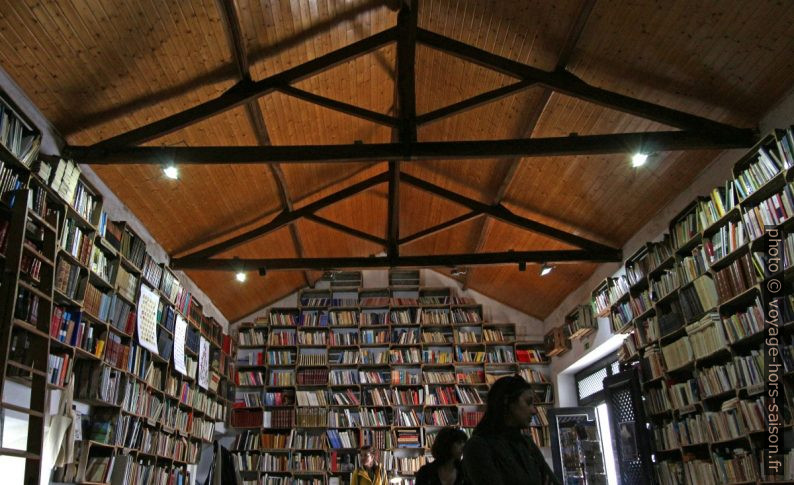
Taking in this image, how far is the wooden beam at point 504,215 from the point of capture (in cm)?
767

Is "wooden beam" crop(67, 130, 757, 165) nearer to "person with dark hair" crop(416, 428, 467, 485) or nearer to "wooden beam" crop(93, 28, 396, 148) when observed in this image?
"wooden beam" crop(93, 28, 396, 148)

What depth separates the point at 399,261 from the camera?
8281 mm

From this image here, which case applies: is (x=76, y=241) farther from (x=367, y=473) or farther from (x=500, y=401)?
(x=500, y=401)

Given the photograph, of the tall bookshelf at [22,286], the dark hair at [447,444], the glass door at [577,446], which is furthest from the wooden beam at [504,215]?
the dark hair at [447,444]

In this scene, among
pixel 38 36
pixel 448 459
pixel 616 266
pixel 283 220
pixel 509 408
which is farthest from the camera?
pixel 283 220

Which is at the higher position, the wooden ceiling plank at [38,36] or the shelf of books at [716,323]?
the wooden ceiling plank at [38,36]

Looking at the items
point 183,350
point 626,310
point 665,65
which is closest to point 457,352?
point 626,310

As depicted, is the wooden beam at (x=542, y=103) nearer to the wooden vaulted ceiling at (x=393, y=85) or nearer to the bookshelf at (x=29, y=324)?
the wooden vaulted ceiling at (x=393, y=85)

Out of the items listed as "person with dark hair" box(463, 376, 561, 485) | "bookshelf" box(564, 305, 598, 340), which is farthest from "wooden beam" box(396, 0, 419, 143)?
"bookshelf" box(564, 305, 598, 340)

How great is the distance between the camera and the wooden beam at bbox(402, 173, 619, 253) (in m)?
7.67

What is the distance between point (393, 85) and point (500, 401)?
5.52m

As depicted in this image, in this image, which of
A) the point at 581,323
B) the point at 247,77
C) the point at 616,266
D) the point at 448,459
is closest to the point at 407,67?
the point at 247,77

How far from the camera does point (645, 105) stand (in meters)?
5.29

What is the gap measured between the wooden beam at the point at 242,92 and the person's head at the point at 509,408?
4.12 meters
